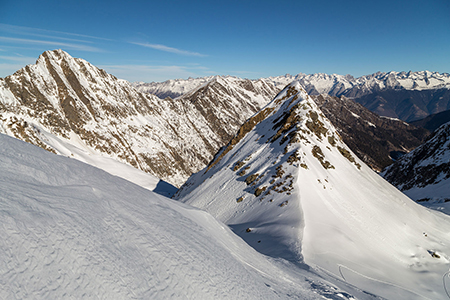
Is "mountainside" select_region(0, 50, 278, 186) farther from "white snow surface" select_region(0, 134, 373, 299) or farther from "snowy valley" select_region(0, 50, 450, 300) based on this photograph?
"white snow surface" select_region(0, 134, 373, 299)

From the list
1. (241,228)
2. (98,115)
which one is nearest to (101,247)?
(241,228)

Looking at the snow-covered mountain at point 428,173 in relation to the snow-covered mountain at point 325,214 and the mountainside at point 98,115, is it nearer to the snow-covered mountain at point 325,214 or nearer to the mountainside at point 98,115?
the snow-covered mountain at point 325,214

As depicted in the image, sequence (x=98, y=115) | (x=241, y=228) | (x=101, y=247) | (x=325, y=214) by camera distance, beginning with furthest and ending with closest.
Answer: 1. (x=98, y=115)
2. (x=241, y=228)
3. (x=325, y=214)
4. (x=101, y=247)

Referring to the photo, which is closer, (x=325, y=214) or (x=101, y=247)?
(x=101, y=247)

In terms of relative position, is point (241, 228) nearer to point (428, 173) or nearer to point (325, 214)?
point (325, 214)

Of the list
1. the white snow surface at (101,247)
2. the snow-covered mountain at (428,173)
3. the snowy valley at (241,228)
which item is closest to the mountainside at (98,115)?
the snowy valley at (241,228)

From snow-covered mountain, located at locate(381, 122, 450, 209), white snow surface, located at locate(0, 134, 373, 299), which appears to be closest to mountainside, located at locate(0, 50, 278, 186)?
snow-covered mountain, located at locate(381, 122, 450, 209)

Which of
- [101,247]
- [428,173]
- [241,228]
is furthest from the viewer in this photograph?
[428,173]
